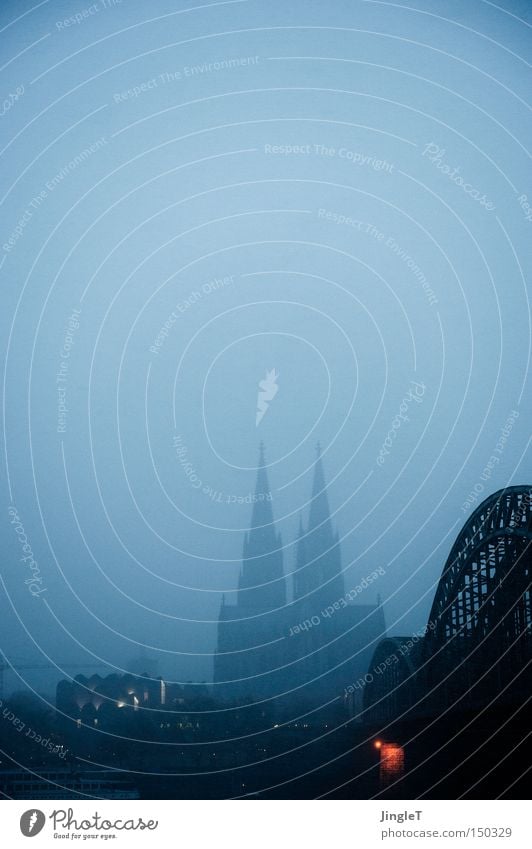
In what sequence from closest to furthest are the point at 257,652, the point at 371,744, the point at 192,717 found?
the point at 371,744
the point at 192,717
the point at 257,652

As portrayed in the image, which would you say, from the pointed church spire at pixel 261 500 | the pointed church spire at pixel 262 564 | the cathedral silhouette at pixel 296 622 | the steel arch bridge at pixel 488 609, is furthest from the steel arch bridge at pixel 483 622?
the pointed church spire at pixel 262 564

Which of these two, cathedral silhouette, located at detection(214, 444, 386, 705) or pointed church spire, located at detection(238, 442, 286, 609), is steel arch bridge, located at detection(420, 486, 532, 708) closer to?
cathedral silhouette, located at detection(214, 444, 386, 705)

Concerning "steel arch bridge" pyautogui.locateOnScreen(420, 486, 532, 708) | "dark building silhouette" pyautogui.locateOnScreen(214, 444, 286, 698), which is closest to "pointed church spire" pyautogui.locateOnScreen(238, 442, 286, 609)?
"dark building silhouette" pyautogui.locateOnScreen(214, 444, 286, 698)

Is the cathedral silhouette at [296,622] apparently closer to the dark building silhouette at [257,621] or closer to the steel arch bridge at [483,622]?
the dark building silhouette at [257,621]

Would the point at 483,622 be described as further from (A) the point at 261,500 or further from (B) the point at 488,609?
(A) the point at 261,500

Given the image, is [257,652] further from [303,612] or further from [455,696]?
[455,696]
